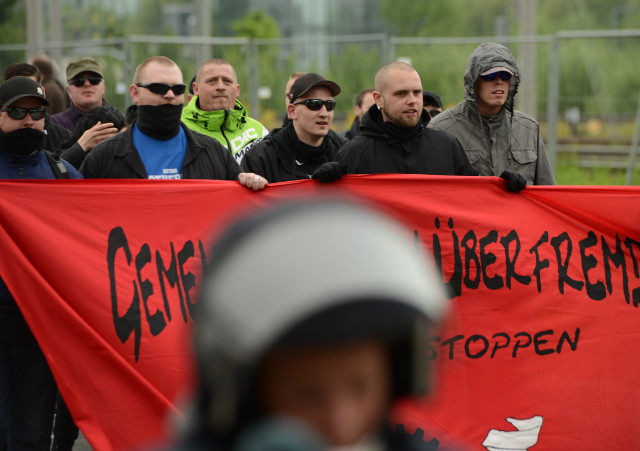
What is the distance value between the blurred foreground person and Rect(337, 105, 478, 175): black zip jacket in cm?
449

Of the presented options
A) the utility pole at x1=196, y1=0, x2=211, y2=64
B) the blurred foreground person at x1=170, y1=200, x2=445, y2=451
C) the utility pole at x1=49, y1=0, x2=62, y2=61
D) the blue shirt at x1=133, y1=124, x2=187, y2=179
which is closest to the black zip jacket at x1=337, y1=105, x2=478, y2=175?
the blue shirt at x1=133, y1=124, x2=187, y2=179

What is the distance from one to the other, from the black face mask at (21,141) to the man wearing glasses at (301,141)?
1.43 m

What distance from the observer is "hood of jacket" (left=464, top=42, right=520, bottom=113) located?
20.3ft

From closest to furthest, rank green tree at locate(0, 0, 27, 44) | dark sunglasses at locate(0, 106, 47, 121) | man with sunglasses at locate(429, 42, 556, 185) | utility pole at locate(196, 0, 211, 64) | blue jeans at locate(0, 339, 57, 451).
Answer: blue jeans at locate(0, 339, 57, 451), dark sunglasses at locate(0, 106, 47, 121), man with sunglasses at locate(429, 42, 556, 185), utility pole at locate(196, 0, 211, 64), green tree at locate(0, 0, 27, 44)

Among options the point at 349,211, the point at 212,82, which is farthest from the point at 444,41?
the point at 349,211

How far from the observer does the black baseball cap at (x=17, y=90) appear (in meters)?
4.80

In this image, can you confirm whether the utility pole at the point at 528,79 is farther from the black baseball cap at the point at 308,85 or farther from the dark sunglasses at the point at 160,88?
the dark sunglasses at the point at 160,88

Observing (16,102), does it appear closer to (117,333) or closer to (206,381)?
(117,333)

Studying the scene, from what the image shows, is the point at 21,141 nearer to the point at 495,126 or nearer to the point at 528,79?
the point at 495,126

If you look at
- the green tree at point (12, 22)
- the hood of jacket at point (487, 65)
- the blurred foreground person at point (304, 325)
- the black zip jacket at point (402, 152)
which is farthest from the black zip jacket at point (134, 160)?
the green tree at point (12, 22)

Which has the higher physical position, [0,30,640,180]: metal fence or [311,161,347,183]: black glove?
[0,30,640,180]: metal fence

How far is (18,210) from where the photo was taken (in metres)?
4.85

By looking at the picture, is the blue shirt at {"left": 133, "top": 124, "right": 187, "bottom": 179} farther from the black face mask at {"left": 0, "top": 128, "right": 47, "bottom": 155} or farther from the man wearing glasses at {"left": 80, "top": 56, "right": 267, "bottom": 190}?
the black face mask at {"left": 0, "top": 128, "right": 47, "bottom": 155}

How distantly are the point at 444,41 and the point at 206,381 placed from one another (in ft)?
43.5
